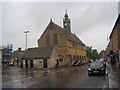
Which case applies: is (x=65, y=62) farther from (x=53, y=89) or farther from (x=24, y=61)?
(x=53, y=89)

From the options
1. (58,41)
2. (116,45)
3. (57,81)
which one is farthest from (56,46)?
(57,81)

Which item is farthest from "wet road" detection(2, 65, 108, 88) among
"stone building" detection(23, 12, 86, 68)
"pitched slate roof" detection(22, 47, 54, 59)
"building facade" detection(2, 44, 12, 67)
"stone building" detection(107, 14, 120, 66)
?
"building facade" detection(2, 44, 12, 67)

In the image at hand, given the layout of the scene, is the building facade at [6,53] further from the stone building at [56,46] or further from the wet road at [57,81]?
the wet road at [57,81]

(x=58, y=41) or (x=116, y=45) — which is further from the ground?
(x=58, y=41)

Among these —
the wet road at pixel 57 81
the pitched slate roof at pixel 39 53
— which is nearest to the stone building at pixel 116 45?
the pitched slate roof at pixel 39 53

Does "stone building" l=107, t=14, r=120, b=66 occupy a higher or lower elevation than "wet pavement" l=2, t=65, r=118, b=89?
higher

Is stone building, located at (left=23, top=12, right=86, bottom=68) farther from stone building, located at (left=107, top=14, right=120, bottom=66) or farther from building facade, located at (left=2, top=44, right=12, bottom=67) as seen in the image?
stone building, located at (left=107, top=14, right=120, bottom=66)

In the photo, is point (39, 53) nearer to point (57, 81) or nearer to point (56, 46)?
point (56, 46)

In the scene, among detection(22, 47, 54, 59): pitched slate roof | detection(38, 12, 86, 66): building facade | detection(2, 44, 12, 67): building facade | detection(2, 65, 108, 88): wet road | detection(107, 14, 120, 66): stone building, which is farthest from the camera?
detection(2, 44, 12, 67): building facade

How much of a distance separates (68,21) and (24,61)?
105 ft

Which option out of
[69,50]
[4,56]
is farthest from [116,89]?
[4,56]

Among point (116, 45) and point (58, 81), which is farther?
point (116, 45)

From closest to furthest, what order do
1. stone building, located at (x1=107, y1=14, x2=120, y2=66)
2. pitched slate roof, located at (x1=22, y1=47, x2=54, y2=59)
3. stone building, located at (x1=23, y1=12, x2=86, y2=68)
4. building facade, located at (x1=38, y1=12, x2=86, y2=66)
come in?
stone building, located at (x1=107, y1=14, x2=120, y2=66)
pitched slate roof, located at (x1=22, y1=47, x2=54, y2=59)
stone building, located at (x1=23, y1=12, x2=86, y2=68)
building facade, located at (x1=38, y1=12, x2=86, y2=66)

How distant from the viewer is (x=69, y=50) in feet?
188
